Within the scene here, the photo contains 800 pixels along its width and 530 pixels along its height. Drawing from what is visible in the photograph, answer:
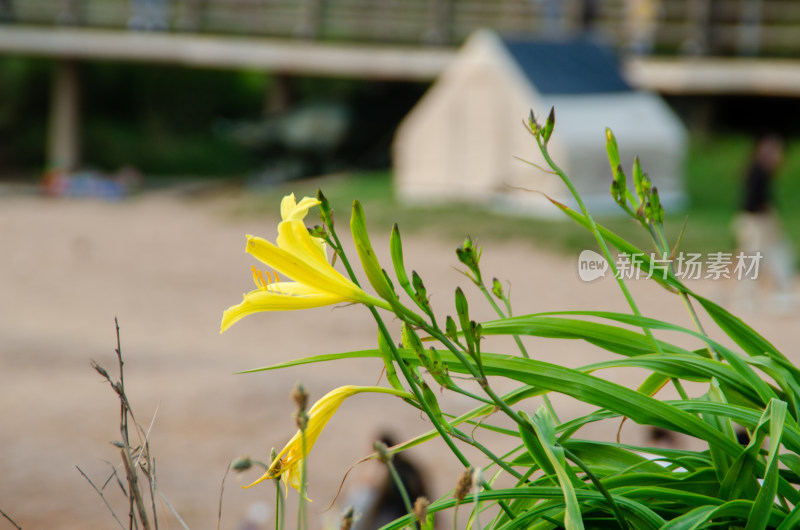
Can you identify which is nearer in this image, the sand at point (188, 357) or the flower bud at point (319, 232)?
the flower bud at point (319, 232)

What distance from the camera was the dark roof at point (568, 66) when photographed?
39.1 ft

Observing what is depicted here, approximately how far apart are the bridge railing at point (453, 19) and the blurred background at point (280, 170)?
43 mm

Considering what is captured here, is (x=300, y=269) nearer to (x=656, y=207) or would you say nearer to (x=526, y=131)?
(x=656, y=207)

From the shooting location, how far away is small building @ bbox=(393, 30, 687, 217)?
1127 centimetres

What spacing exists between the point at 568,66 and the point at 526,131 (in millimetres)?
2160

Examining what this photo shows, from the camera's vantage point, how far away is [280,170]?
16219 millimetres

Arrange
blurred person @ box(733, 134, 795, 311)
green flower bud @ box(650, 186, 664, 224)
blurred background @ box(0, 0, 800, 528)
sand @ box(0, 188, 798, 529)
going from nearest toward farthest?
green flower bud @ box(650, 186, 664, 224) → sand @ box(0, 188, 798, 529) → blurred background @ box(0, 0, 800, 528) → blurred person @ box(733, 134, 795, 311)

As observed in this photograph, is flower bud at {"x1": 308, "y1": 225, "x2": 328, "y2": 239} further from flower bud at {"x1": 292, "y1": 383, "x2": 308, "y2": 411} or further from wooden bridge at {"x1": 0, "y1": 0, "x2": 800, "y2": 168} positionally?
wooden bridge at {"x1": 0, "y1": 0, "x2": 800, "y2": 168}

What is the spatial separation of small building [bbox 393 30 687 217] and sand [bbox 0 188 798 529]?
181 centimetres

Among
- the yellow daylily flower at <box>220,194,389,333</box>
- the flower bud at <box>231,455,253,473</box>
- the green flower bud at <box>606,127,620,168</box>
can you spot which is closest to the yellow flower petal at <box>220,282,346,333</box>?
the yellow daylily flower at <box>220,194,389,333</box>

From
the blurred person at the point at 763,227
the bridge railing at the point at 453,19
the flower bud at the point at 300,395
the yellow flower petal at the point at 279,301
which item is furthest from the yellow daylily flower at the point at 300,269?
the bridge railing at the point at 453,19

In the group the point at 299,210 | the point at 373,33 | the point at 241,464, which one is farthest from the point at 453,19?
the point at 241,464

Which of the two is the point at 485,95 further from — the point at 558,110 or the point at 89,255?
the point at 89,255

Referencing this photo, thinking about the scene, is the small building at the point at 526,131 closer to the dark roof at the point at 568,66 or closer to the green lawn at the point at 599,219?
the dark roof at the point at 568,66
